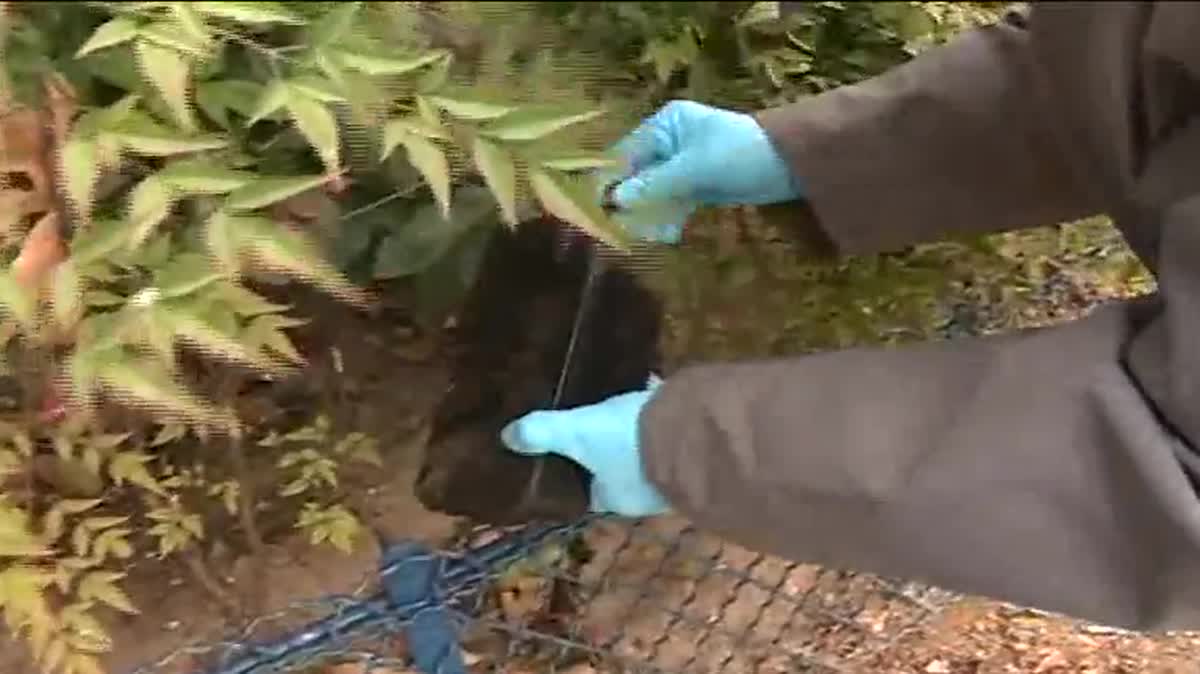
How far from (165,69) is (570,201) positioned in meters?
0.27

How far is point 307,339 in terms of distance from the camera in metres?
1.46

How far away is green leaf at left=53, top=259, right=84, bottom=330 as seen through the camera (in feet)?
3.23

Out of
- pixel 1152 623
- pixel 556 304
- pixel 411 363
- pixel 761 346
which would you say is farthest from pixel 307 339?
pixel 1152 623

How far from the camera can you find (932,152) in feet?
4.34

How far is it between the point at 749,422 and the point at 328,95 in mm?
364

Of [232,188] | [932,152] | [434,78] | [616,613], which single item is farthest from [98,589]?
[932,152]

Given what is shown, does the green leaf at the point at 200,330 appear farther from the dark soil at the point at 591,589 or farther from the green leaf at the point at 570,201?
the dark soil at the point at 591,589

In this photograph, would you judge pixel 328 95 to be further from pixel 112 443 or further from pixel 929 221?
pixel 929 221

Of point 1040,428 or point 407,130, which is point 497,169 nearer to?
point 407,130

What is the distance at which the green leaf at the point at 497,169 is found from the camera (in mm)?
1012

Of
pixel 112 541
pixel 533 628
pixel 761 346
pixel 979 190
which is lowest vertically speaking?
pixel 533 628

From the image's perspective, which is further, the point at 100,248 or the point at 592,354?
the point at 592,354

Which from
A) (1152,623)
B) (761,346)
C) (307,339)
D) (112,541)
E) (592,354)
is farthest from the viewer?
(761,346)

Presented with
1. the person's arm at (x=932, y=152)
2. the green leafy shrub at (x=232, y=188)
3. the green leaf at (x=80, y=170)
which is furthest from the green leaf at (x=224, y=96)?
the person's arm at (x=932, y=152)
